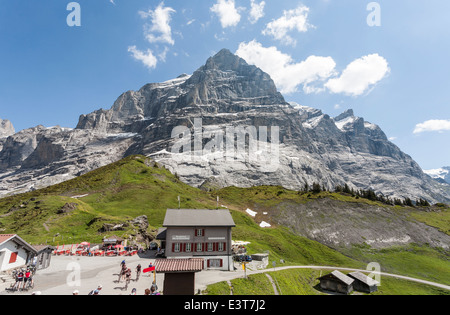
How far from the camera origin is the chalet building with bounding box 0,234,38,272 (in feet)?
108

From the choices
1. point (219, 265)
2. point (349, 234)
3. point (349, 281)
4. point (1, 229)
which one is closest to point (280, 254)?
point (349, 281)

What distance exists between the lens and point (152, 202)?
317 feet

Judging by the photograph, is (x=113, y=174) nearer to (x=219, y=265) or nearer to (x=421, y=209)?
(x=219, y=265)

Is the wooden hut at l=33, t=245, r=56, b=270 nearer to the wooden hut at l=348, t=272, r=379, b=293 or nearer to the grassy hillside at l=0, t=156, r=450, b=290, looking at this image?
the grassy hillside at l=0, t=156, r=450, b=290

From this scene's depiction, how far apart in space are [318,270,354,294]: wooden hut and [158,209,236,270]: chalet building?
23.9 meters

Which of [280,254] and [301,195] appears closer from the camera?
[280,254]

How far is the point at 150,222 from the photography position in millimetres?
80938

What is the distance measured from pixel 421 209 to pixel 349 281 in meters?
104

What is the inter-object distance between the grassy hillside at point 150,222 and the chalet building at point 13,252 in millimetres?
22151

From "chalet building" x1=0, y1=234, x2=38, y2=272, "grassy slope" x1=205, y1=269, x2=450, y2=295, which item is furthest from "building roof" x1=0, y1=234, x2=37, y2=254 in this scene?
"grassy slope" x1=205, y1=269, x2=450, y2=295

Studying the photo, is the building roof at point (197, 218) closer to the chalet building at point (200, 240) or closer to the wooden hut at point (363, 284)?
the chalet building at point (200, 240)

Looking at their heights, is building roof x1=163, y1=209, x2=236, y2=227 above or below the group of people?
above

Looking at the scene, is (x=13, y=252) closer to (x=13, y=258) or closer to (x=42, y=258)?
(x=13, y=258)

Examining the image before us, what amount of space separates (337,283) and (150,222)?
191 feet
